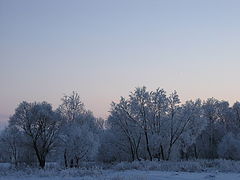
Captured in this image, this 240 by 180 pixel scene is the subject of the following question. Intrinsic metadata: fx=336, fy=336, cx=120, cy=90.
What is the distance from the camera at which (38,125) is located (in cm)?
4553

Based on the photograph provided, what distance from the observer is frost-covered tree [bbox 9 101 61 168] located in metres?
44.5

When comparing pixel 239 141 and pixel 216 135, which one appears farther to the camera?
pixel 216 135

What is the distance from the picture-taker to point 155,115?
4972 cm

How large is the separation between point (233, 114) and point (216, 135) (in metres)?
6.08

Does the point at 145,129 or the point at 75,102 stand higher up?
the point at 75,102

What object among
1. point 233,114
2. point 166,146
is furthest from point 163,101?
point 233,114

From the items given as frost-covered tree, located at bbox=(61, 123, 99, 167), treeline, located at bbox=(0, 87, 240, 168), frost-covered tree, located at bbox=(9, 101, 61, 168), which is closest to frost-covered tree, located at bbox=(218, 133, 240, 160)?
treeline, located at bbox=(0, 87, 240, 168)

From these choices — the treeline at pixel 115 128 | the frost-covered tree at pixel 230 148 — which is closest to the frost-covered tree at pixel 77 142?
the treeline at pixel 115 128

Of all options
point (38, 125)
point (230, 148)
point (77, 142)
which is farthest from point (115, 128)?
point (230, 148)

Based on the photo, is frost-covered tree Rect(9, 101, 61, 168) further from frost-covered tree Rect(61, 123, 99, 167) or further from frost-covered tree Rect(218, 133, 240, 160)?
frost-covered tree Rect(218, 133, 240, 160)

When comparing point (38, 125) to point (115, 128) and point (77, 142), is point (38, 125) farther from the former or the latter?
point (115, 128)

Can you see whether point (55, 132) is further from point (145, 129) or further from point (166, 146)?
point (166, 146)

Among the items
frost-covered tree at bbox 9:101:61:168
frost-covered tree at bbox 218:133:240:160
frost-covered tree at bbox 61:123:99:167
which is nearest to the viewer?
frost-covered tree at bbox 9:101:61:168

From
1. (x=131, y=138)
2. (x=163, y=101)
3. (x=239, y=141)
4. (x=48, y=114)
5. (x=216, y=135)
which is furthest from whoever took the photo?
(x=216, y=135)
